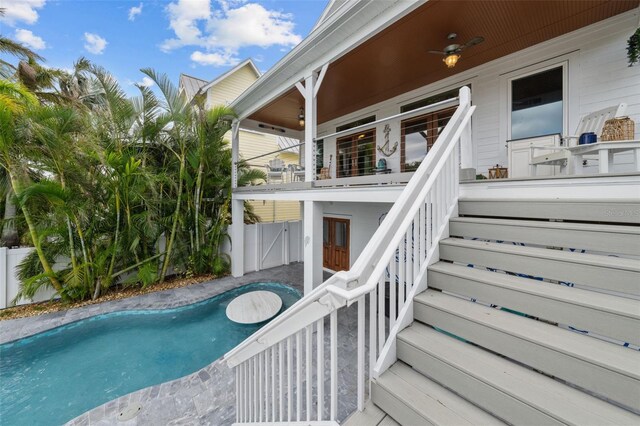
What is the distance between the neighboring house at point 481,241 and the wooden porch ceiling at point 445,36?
3cm

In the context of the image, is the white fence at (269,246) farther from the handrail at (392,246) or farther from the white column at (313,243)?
the handrail at (392,246)

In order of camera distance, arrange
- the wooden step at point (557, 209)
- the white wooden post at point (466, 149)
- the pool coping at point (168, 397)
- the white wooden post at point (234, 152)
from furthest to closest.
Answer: the white wooden post at point (234, 152) < the pool coping at point (168, 397) < the white wooden post at point (466, 149) < the wooden step at point (557, 209)

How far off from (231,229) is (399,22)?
7052 mm

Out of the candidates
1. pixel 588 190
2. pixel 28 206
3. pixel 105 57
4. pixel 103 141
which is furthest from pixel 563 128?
pixel 105 57

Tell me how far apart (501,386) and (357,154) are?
7192 millimetres

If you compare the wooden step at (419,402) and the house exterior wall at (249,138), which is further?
the house exterior wall at (249,138)

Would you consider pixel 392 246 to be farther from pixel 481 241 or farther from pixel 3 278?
pixel 3 278

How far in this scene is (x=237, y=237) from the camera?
796 cm

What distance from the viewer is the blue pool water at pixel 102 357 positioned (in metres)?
3.47

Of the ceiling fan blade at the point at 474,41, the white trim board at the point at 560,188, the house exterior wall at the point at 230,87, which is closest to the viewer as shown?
the white trim board at the point at 560,188

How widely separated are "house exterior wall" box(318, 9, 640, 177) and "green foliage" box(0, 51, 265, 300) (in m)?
6.23

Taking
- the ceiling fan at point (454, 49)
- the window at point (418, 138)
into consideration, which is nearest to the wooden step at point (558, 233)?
the ceiling fan at point (454, 49)

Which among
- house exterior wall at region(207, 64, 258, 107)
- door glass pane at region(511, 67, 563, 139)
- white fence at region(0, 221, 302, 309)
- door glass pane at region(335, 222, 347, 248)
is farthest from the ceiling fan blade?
house exterior wall at region(207, 64, 258, 107)

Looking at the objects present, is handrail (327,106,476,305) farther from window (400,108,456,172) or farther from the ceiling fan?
window (400,108,456,172)
